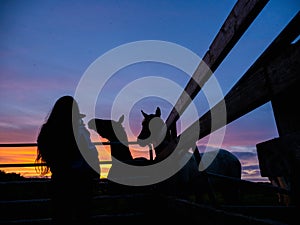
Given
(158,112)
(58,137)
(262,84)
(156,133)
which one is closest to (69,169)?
(58,137)

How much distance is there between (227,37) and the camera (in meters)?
1.63

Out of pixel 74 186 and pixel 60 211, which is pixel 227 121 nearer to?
pixel 74 186

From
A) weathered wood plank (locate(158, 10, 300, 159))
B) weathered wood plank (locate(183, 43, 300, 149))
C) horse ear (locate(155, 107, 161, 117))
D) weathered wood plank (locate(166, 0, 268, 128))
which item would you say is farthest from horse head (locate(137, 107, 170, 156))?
weathered wood plank (locate(158, 10, 300, 159))

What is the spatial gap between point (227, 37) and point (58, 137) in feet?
7.48

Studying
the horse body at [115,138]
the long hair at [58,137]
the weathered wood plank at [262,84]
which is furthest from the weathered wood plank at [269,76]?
the horse body at [115,138]

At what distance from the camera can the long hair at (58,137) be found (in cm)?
289

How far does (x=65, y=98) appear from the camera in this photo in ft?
10.5

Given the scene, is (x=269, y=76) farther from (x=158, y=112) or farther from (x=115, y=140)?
(x=115, y=140)

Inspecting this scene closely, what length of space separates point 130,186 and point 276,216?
285cm

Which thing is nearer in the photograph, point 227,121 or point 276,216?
point 227,121

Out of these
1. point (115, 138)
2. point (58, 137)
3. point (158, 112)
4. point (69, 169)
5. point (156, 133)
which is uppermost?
point (158, 112)

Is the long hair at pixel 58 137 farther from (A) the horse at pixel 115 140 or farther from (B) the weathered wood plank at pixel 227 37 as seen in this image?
(A) the horse at pixel 115 140

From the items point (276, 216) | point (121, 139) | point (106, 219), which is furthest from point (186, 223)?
point (121, 139)

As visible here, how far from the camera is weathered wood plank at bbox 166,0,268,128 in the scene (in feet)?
4.29
